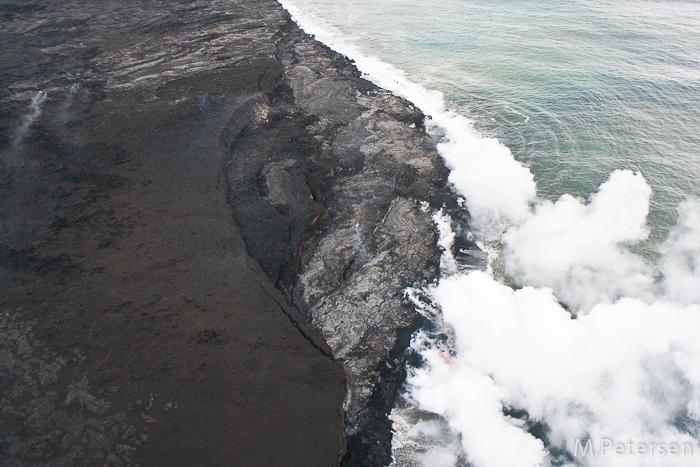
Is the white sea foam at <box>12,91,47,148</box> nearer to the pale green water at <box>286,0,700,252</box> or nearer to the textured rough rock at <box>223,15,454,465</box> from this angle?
the textured rough rock at <box>223,15,454,465</box>

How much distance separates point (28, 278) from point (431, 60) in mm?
25544

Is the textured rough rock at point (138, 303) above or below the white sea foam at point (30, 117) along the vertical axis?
below

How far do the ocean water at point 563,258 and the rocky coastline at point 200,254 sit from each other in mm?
1355

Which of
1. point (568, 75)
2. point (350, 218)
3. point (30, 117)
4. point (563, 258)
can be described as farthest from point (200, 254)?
point (568, 75)

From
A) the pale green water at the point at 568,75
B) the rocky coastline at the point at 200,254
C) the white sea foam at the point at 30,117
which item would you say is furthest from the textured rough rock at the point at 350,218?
the white sea foam at the point at 30,117

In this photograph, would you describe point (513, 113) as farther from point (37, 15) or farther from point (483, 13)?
point (37, 15)

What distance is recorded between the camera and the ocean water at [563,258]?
9.51 m

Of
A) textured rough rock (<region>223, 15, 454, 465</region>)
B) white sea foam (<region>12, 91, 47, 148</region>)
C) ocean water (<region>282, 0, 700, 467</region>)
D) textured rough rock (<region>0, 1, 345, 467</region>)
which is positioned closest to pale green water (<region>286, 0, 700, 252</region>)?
ocean water (<region>282, 0, 700, 467</region>)

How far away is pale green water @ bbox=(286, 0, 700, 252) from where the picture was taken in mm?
17703

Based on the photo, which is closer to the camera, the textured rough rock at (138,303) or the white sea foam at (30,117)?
A: the textured rough rock at (138,303)

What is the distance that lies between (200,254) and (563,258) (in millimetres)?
11129

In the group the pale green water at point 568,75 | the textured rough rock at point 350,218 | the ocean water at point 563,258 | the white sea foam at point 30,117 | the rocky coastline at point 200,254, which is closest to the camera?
the rocky coastline at point 200,254

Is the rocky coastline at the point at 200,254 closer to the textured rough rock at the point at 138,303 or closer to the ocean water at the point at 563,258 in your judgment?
the textured rough rock at the point at 138,303

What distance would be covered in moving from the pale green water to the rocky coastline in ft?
18.8
